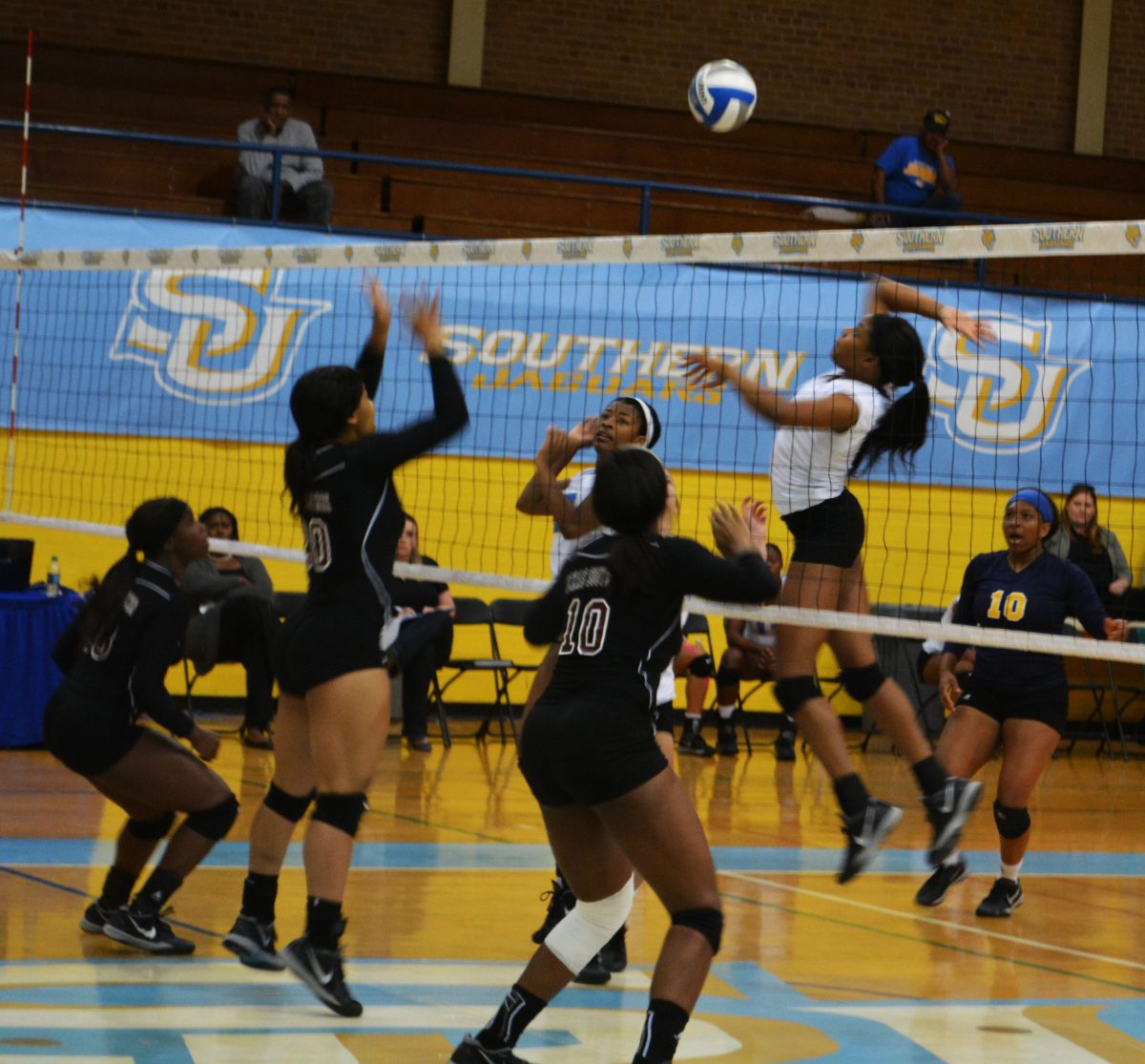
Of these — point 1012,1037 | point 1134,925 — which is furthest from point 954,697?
point 1012,1037

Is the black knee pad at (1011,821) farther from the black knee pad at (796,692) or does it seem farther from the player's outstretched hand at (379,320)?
the player's outstretched hand at (379,320)

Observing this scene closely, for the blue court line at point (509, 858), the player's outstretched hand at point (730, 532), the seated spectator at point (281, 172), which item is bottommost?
the blue court line at point (509, 858)

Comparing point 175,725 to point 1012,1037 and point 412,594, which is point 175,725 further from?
point 412,594

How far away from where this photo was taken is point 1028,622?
7.54 m

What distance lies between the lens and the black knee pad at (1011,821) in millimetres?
7465

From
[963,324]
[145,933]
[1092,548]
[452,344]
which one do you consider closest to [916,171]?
[1092,548]

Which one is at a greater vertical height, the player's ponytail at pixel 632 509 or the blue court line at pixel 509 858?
the player's ponytail at pixel 632 509

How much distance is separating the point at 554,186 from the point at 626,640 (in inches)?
432

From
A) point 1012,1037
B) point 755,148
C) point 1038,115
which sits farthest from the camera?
point 1038,115

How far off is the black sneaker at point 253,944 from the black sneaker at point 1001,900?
3.17 meters

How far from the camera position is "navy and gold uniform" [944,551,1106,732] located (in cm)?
748

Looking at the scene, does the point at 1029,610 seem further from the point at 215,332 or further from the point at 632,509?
the point at 215,332

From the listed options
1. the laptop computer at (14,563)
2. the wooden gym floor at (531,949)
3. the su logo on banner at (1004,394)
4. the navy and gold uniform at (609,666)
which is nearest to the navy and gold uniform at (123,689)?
the wooden gym floor at (531,949)

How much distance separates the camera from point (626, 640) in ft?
14.4
